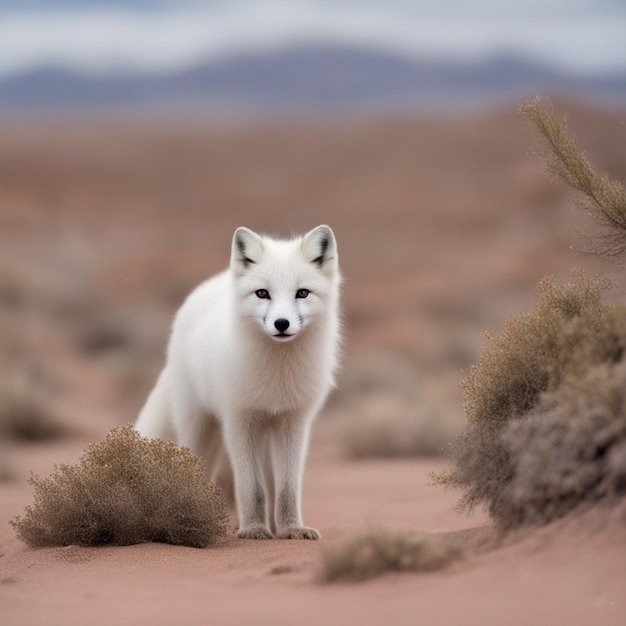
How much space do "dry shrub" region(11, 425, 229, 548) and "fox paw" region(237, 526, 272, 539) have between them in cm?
24

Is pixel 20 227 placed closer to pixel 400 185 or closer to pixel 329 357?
pixel 400 185

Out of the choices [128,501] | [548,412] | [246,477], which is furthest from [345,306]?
[548,412]

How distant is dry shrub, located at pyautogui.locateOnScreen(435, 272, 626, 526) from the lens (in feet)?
17.9

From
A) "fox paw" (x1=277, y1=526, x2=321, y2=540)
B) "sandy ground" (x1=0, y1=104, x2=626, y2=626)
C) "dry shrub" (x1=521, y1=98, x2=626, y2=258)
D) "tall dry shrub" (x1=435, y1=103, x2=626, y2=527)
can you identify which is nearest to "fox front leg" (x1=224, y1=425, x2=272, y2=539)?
"fox paw" (x1=277, y1=526, x2=321, y2=540)

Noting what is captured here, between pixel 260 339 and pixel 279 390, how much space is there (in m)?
0.39

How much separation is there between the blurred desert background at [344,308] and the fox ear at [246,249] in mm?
1998

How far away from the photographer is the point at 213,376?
26.4 ft

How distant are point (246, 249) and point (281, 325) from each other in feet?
2.77

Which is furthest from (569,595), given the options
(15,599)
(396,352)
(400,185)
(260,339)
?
(400,185)

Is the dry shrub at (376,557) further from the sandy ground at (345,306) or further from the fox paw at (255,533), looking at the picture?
the fox paw at (255,533)

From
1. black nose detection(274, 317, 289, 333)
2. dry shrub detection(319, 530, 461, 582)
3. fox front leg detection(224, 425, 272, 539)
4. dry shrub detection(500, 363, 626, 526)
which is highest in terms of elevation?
black nose detection(274, 317, 289, 333)

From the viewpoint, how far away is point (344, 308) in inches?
1021

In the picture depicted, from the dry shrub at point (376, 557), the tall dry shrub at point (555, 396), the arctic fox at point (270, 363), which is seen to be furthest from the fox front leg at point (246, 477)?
the dry shrub at point (376, 557)

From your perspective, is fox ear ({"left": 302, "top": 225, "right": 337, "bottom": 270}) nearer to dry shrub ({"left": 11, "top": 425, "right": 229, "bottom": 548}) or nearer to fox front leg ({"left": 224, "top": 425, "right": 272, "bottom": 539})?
fox front leg ({"left": 224, "top": 425, "right": 272, "bottom": 539})
